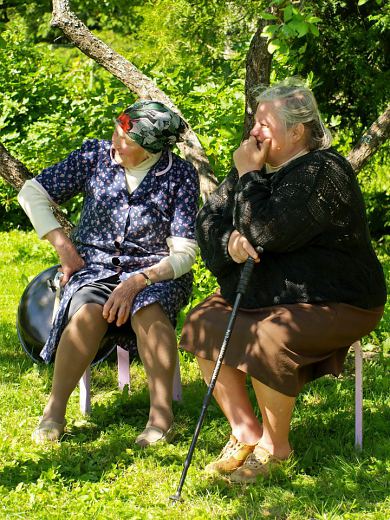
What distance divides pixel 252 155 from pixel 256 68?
1324 millimetres

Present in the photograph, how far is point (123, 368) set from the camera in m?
4.30

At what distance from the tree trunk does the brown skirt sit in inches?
59.1

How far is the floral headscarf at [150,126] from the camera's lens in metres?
3.96

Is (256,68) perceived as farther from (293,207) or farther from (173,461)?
(173,461)

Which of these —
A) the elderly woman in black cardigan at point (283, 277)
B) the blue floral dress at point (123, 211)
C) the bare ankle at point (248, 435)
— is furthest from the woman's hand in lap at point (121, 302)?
the bare ankle at point (248, 435)

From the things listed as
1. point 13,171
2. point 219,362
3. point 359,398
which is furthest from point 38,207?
point 359,398

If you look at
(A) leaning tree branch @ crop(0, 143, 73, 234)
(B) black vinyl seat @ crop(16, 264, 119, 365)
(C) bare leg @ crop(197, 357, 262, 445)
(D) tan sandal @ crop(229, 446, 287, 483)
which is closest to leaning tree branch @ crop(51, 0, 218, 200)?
(A) leaning tree branch @ crop(0, 143, 73, 234)

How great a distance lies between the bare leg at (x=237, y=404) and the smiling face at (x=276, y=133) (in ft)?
2.85

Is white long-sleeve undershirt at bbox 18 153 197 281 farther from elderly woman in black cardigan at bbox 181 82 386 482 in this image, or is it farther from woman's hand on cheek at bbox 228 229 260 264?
woman's hand on cheek at bbox 228 229 260 264

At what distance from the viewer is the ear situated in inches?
138

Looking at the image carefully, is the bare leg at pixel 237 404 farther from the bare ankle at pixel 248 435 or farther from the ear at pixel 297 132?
the ear at pixel 297 132

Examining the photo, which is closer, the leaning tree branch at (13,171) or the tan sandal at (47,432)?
the tan sandal at (47,432)

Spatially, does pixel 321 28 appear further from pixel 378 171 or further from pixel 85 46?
pixel 85 46

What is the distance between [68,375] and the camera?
3803 mm
